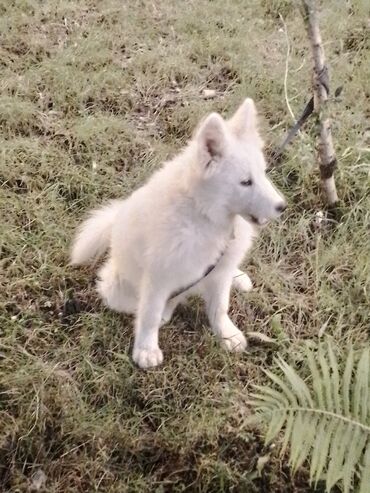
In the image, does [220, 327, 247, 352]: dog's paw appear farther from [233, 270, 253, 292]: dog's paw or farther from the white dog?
[233, 270, 253, 292]: dog's paw

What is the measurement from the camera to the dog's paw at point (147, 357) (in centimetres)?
254

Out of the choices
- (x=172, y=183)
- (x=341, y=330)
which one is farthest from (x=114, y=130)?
(x=341, y=330)

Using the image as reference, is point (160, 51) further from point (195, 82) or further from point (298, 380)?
point (298, 380)

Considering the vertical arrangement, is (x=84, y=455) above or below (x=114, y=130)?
below

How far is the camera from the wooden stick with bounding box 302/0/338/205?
8.22 ft

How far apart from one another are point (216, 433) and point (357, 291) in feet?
3.33

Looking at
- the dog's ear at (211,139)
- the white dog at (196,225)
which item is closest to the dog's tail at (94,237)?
the white dog at (196,225)

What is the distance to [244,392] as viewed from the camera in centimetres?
250

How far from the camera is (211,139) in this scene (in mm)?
2090

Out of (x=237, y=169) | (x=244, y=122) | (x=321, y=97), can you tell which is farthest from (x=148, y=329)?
(x=321, y=97)

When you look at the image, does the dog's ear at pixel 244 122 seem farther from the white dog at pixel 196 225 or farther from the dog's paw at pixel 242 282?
the dog's paw at pixel 242 282

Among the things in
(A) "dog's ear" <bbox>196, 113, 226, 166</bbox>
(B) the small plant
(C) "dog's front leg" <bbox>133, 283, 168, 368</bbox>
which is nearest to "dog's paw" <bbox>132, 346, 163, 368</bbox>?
(C) "dog's front leg" <bbox>133, 283, 168, 368</bbox>

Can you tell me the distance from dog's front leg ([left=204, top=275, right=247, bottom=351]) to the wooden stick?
0.82 m

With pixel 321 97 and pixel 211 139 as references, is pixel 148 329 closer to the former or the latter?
pixel 211 139
